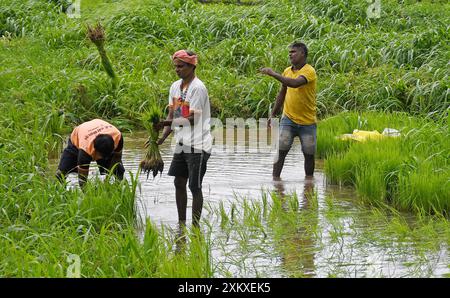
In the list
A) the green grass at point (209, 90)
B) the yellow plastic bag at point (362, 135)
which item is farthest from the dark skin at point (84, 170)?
the yellow plastic bag at point (362, 135)

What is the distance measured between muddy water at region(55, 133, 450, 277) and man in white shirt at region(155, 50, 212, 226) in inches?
14.3

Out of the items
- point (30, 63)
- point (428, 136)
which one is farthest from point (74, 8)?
point (428, 136)

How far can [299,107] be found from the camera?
9625 mm

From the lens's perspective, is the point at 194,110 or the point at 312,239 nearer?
the point at 312,239

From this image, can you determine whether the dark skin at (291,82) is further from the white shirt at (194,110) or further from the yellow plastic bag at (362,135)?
the white shirt at (194,110)

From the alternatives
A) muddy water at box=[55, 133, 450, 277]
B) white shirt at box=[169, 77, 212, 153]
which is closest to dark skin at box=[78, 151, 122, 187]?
muddy water at box=[55, 133, 450, 277]

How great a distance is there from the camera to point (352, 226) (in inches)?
298

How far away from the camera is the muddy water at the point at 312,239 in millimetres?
6367

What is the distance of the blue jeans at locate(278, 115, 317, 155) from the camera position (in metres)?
9.69

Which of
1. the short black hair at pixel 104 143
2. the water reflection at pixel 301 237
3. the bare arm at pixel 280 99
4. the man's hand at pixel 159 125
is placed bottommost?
the water reflection at pixel 301 237

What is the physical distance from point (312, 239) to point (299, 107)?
268 cm

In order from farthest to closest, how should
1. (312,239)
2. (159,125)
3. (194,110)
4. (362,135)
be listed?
(362,135), (159,125), (194,110), (312,239)

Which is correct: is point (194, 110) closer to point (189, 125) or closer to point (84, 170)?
point (189, 125)

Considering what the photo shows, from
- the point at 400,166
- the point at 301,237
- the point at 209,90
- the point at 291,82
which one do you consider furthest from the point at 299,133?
the point at 209,90
